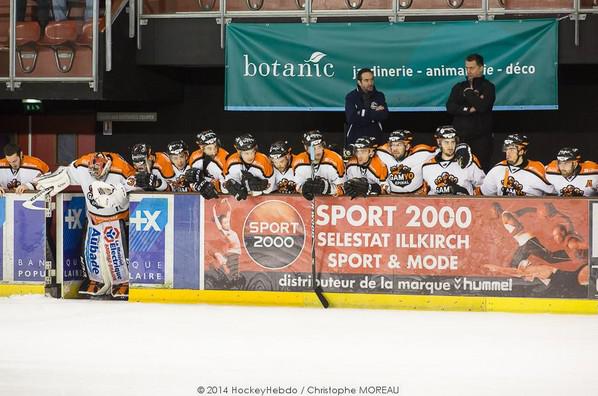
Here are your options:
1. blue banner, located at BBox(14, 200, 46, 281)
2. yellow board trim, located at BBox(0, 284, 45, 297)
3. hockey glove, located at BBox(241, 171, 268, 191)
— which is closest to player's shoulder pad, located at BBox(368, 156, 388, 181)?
hockey glove, located at BBox(241, 171, 268, 191)

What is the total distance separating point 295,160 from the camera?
499 inches

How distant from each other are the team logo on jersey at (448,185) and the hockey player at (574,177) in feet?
2.91

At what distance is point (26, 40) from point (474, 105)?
218 inches

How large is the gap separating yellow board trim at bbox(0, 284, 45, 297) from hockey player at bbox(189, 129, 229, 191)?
1.99m

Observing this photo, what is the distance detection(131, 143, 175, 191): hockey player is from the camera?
12.8 metres

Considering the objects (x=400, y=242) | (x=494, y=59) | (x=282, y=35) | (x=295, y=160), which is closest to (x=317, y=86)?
(x=282, y=35)

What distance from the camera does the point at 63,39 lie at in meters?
15.6

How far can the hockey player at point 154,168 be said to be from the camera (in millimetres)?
12828

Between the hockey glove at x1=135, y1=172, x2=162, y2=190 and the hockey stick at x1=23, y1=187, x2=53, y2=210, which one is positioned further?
the hockey stick at x1=23, y1=187, x2=53, y2=210

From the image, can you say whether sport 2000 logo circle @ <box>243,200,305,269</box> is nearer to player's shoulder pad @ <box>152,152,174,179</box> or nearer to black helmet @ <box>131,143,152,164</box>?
player's shoulder pad @ <box>152,152,174,179</box>

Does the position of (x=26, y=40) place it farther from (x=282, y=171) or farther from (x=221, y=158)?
(x=282, y=171)

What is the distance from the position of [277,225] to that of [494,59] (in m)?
4.39

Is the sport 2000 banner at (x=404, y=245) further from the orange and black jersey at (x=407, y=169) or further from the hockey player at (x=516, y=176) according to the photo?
the orange and black jersey at (x=407, y=169)

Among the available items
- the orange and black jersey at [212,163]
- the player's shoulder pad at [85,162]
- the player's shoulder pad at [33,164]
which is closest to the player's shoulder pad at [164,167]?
the orange and black jersey at [212,163]
